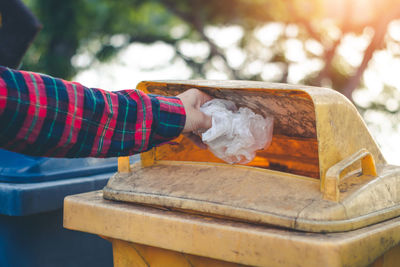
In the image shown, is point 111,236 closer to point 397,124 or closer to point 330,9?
point 330,9

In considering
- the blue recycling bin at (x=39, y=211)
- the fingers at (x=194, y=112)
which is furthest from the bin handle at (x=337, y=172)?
the blue recycling bin at (x=39, y=211)

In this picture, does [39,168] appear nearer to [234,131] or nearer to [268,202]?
[234,131]

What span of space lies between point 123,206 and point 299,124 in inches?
27.1

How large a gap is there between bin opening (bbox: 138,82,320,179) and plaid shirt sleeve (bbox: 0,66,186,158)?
0.26 meters

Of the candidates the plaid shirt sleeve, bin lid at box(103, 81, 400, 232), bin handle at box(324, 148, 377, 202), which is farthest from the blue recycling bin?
bin handle at box(324, 148, 377, 202)

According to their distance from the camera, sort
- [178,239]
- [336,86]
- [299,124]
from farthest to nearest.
→ [336,86] → [299,124] → [178,239]

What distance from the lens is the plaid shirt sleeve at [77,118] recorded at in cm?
130

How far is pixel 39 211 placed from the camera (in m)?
1.87

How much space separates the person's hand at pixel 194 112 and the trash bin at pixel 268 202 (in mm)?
43

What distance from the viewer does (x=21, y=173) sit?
194 cm

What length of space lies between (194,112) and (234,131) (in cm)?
16

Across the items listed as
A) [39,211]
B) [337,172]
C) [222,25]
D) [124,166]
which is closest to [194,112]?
[124,166]

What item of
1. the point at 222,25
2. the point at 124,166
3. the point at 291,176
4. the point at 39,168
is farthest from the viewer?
the point at 222,25

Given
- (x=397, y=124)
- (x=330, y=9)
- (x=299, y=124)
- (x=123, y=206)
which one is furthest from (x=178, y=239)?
(x=397, y=124)
